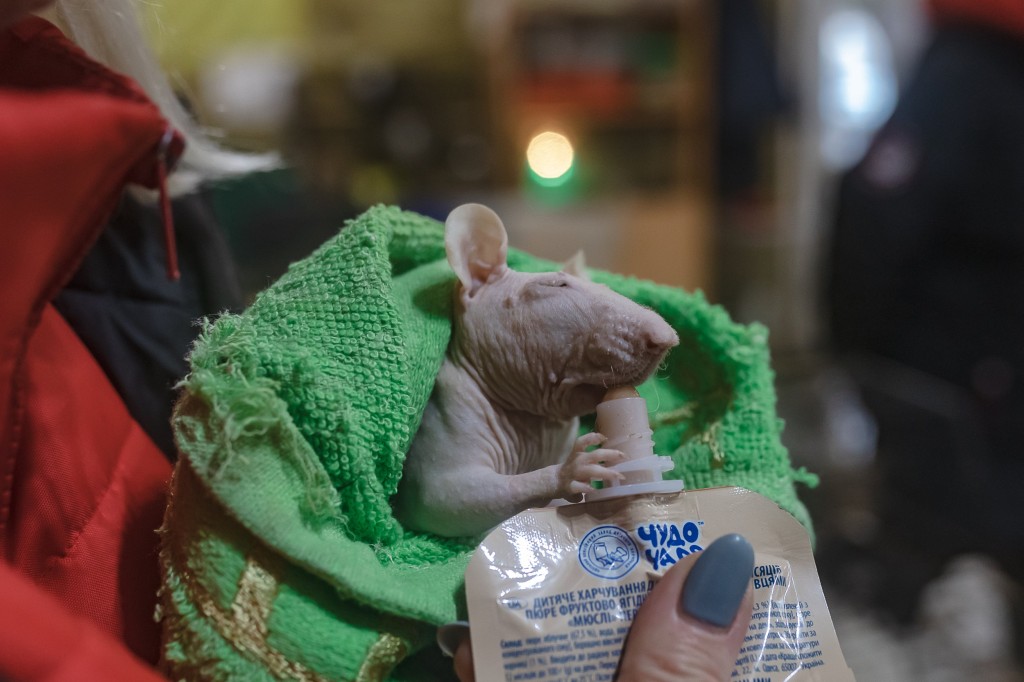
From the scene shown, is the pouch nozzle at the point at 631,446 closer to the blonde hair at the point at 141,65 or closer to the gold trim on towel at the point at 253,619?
the gold trim on towel at the point at 253,619

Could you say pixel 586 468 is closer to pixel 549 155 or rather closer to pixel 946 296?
pixel 946 296

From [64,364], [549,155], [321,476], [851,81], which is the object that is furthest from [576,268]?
[851,81]

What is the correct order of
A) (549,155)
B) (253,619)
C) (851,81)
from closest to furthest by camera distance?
(253,619) → (549,155) → (851,81)

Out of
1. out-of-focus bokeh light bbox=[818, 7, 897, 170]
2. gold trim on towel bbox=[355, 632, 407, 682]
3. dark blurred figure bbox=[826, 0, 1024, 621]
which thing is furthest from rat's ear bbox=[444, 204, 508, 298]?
out-of-focus bokeh light bbox=[818, 7, 897, 170]

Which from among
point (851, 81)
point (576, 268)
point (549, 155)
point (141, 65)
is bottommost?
point (549, 155)

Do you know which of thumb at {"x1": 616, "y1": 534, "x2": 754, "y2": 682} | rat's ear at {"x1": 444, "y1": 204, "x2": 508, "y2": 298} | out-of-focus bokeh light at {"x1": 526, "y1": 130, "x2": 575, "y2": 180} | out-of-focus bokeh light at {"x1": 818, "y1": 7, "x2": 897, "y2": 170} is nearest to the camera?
thumb at {"x1": 616, "y1": 534, "x2": 754, "y2": 682}

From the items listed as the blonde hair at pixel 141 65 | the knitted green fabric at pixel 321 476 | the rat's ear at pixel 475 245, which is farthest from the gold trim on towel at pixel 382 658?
the blonde hair at pixel 141 65

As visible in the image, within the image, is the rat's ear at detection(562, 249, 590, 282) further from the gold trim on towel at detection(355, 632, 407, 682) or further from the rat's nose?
the gold trim on towel at detection(355, 632, 407, 682)
